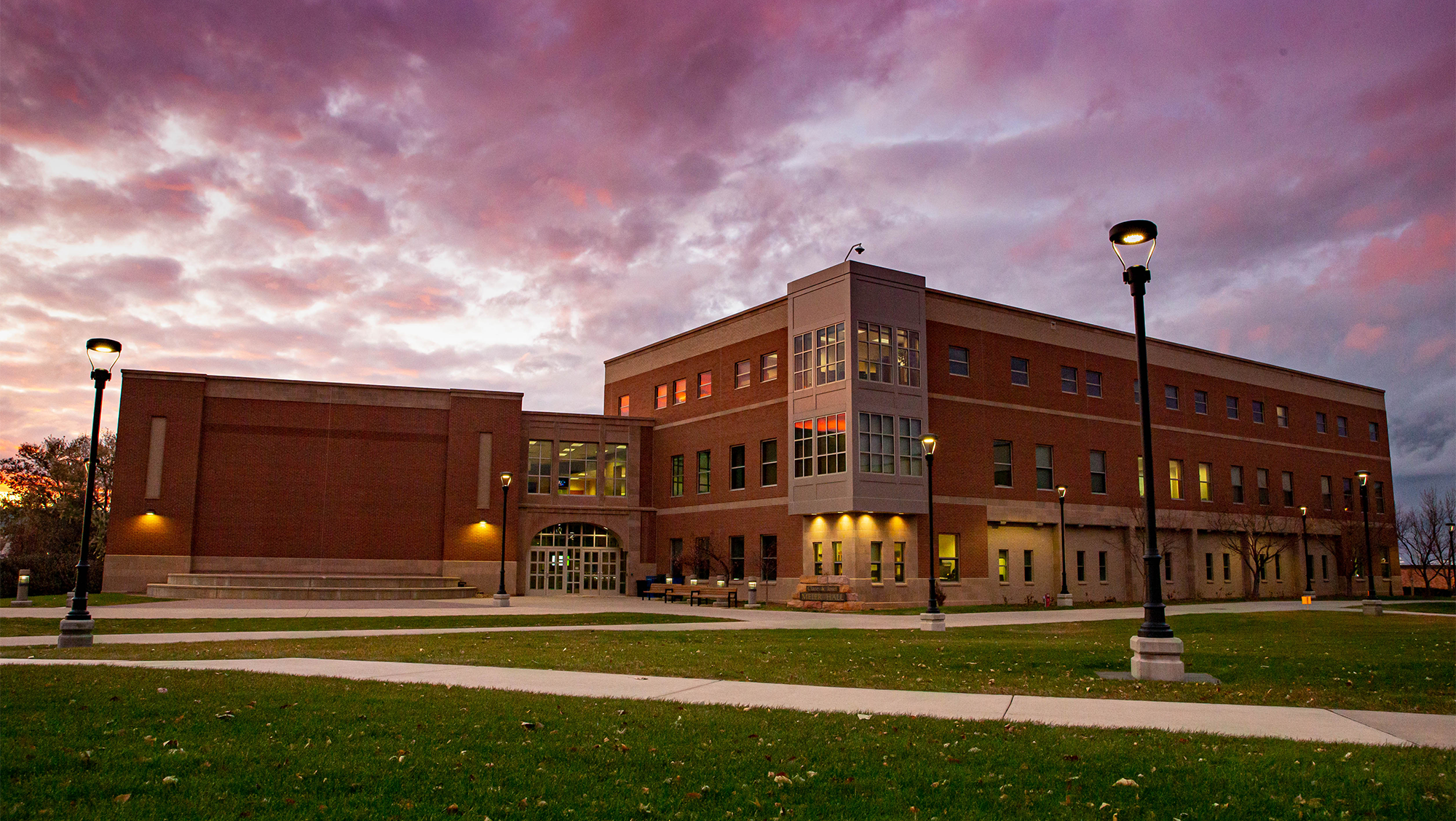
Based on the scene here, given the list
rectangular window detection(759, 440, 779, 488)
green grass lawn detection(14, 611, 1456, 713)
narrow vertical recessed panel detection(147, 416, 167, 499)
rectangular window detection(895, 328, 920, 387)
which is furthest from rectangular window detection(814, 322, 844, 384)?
narrow vertical recessed panel detection(147, 416, 167, 499)

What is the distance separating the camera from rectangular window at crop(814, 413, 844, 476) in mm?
40688

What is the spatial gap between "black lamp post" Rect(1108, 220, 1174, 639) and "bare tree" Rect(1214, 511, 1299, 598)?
43696 mm

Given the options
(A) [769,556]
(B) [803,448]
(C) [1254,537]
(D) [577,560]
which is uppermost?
(B) [803,448]

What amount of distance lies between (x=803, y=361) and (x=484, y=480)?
56.7 ft

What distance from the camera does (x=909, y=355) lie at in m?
42.7

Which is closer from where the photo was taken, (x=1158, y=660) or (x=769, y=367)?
(x=1158, y=660)

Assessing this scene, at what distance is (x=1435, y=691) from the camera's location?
1183 cm

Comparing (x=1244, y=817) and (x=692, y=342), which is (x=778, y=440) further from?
(x=1244, y=817)

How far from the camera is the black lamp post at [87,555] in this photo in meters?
17.6

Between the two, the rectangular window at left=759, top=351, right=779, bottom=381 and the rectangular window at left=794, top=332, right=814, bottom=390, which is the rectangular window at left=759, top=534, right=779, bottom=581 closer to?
the rectangular window at left=794, top=332, right=814, bottom=390

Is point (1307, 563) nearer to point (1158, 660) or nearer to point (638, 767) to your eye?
point (1158, 660)

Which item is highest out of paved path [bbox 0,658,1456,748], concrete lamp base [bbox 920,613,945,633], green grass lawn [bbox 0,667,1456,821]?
green grass lawn [bbox 0,667,1456,821]

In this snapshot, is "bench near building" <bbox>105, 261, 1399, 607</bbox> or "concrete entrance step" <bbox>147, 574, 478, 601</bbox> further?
"bench near building" <bbox>105, 261, 1399, 607</bbox>

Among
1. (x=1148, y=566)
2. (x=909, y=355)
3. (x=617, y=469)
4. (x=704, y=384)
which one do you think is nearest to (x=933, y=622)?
(x=1148, y=566)
